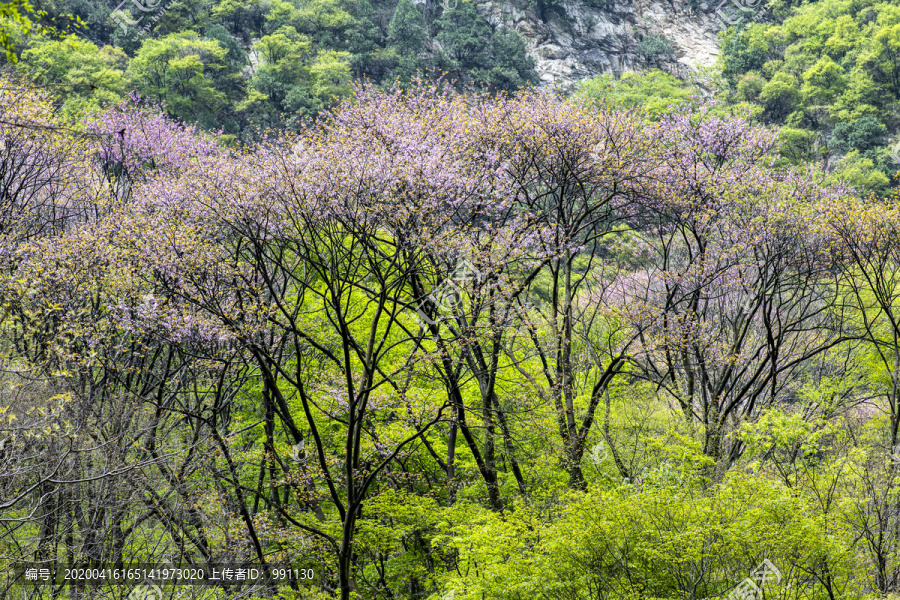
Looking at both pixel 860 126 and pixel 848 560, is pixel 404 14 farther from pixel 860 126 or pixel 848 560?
pixel 848 560

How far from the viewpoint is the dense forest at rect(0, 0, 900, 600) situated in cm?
909

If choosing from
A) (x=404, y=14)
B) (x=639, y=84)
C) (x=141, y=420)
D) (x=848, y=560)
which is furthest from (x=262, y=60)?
(x=848, y=560)

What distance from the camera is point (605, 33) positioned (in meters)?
60.5

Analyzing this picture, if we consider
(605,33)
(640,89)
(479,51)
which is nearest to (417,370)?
A: (640,89)

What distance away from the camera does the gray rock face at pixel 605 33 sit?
57.2 metres

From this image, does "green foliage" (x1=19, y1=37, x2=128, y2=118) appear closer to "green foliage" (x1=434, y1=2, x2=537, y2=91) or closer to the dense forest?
the dense forest

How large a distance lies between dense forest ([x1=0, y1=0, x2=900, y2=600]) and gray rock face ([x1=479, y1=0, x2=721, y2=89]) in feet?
137

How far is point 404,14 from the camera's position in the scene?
157 feet

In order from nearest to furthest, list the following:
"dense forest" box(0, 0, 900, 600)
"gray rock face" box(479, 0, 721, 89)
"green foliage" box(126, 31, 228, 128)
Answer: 1. "dense forest" box(0, 0, 900, 600)
2. "green foliage" box(126, 31, 228, 128)
3. "gray rock face" box(479, 0, 721, 89)

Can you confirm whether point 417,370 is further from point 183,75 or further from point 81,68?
point 183,75

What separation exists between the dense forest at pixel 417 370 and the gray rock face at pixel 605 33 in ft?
137

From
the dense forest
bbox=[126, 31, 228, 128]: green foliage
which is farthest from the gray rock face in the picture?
the dense forest

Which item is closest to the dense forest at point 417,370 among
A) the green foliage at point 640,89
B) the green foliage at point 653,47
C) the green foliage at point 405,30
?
the green foliage at point 640,89

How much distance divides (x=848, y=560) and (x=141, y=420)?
11.3 m
